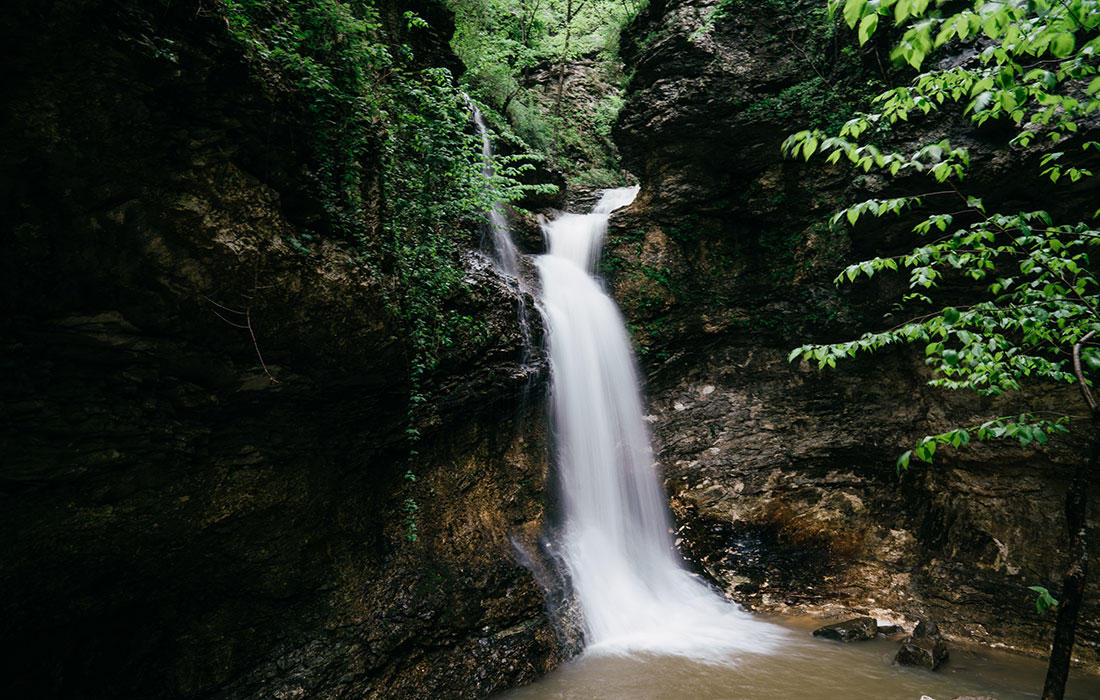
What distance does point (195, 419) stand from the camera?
3992 millimetres

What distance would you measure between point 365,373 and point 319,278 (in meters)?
1.01

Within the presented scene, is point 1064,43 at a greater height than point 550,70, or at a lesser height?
lesser

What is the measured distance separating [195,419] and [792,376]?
7.57 meters

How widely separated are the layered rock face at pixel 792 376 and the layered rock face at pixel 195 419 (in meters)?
3.78

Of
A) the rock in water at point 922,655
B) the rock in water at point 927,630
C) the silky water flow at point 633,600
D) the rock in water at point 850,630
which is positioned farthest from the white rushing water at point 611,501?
the rock in water at point 927,630

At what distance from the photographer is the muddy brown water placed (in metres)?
4.37

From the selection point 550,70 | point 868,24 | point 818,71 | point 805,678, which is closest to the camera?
point 868,24

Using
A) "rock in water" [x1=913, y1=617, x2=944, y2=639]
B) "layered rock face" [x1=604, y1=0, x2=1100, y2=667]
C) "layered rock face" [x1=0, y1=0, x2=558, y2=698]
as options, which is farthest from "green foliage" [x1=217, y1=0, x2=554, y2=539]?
"rock in water" [x1=913, y1=617, x2=944, y2=639]

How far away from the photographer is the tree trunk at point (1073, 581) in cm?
280

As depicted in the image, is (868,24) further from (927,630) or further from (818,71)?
(818,71)

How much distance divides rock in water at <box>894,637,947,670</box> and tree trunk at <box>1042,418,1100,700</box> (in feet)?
7.72

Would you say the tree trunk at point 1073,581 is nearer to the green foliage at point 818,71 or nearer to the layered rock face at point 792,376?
the layered rock face at point 792,376

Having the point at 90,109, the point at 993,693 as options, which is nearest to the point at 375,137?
the point at 90,109

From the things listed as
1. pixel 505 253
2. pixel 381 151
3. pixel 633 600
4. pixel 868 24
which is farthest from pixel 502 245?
pixel 868 24
